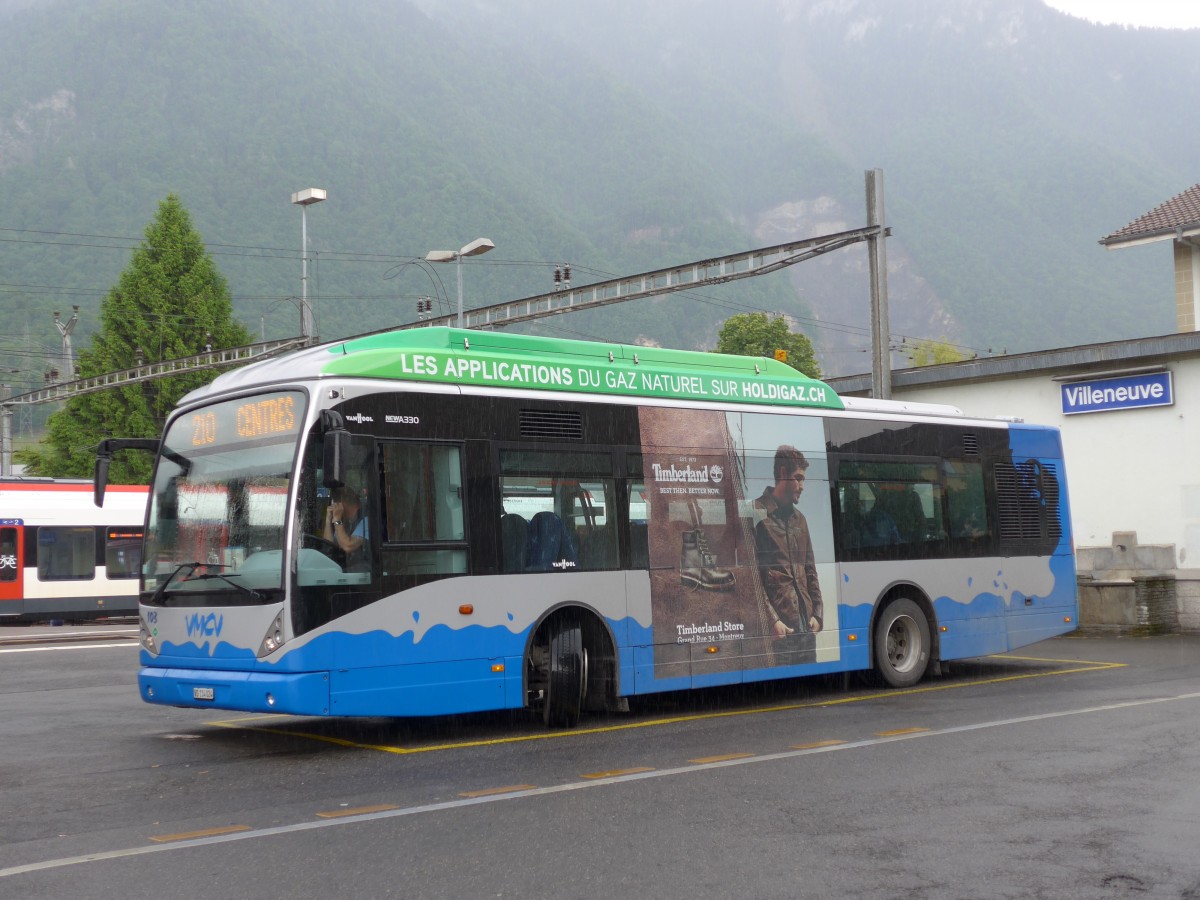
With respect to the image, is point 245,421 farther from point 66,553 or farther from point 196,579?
point 66,553

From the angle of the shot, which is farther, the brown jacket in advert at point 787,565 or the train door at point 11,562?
the train door at point 11,562

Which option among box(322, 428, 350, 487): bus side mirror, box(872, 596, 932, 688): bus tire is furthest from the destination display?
box(872, 596, 932, 688): bus tire

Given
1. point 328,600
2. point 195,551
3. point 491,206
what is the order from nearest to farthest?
point 328,600 → point 195,551 → point 491,206

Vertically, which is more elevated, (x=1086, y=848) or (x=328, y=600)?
(x=328, y=600)

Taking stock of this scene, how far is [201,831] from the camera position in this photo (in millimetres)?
7383

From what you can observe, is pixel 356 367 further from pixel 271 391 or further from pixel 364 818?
pixel 364 818

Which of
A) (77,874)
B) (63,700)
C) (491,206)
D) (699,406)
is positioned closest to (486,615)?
(699,406)

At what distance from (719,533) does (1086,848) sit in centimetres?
620

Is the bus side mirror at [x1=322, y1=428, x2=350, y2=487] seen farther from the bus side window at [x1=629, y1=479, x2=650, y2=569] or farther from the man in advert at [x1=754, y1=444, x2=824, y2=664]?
the man in advert at [x1=754, y1=444, x2=824, y2=664]

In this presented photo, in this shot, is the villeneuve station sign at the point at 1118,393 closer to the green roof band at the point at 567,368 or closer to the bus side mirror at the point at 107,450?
the green roof band at the point at 567,368

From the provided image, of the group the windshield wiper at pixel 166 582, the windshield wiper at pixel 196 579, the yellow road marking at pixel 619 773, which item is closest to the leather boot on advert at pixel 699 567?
the yellow road marking at pixel 619 773

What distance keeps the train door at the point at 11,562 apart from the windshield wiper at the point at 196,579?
2127cm

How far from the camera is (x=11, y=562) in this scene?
30328mm

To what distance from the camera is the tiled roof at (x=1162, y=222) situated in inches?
1156
